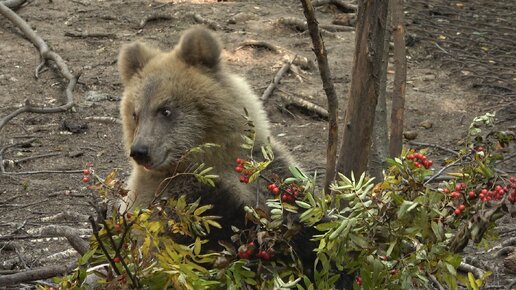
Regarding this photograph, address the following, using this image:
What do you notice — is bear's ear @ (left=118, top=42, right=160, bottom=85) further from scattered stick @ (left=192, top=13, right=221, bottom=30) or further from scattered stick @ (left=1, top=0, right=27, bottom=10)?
scattered stick @ (left=1, top=0, right=27, bottom=10)

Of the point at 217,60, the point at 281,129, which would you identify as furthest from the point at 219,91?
the point at 281,129

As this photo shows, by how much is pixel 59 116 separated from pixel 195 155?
4084mm

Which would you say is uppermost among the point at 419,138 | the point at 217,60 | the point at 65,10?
the point at 217,60

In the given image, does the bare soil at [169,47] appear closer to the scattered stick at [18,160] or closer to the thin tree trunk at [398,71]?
the scattered stick at [18,160]

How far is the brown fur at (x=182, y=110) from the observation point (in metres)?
4.82

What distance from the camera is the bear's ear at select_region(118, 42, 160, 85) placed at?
17.0ft

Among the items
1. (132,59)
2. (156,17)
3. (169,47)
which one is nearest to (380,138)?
(132,59)

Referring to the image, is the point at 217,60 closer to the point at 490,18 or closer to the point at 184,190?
the point at 184,190

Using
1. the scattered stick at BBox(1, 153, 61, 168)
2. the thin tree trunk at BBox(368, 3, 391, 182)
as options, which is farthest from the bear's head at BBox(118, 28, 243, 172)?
the scattered stick at BBox(1, 153, 61, 168)

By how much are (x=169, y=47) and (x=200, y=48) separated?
5057mm

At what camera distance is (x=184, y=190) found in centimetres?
454

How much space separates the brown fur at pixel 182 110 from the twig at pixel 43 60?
313 centimetres

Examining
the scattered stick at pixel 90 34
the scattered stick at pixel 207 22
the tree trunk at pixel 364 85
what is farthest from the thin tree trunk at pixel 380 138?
the scattered stick at pixel 90 34

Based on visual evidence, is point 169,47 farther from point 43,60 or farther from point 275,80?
point 275,80
